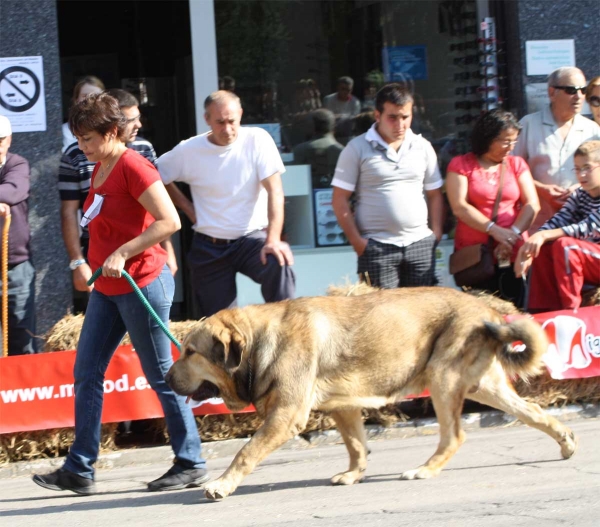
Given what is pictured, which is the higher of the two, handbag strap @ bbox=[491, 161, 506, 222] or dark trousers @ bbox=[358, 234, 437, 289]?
handbag strap @ bbox=[491, 161, 506, 222]

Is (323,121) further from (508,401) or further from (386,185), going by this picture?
(508,401)

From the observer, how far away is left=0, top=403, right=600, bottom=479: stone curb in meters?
6.81

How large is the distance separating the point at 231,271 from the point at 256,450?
221cm

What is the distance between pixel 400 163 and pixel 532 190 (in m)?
1.07

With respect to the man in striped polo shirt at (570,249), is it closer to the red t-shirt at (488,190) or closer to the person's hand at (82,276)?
the red t-shirt at (488,190)

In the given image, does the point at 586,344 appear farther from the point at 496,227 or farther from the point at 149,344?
the point at 149,344

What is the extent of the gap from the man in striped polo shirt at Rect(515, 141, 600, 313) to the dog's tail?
5.46 feet

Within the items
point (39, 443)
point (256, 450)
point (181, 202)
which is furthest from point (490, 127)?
point (39, 443)

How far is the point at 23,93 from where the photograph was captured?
8.40m

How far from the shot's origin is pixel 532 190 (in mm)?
8109

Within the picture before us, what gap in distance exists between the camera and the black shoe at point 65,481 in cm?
573

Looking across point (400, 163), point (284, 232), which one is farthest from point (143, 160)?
point (284, 232)

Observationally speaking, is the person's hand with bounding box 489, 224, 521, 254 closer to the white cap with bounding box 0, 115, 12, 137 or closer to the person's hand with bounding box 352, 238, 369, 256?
the person's hand with bounding box 352, 238, 369, 256

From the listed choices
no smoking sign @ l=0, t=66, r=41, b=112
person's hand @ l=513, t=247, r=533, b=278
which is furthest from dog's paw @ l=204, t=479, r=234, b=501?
no smoking sign @ l=0, t=66, r=41, b=112
